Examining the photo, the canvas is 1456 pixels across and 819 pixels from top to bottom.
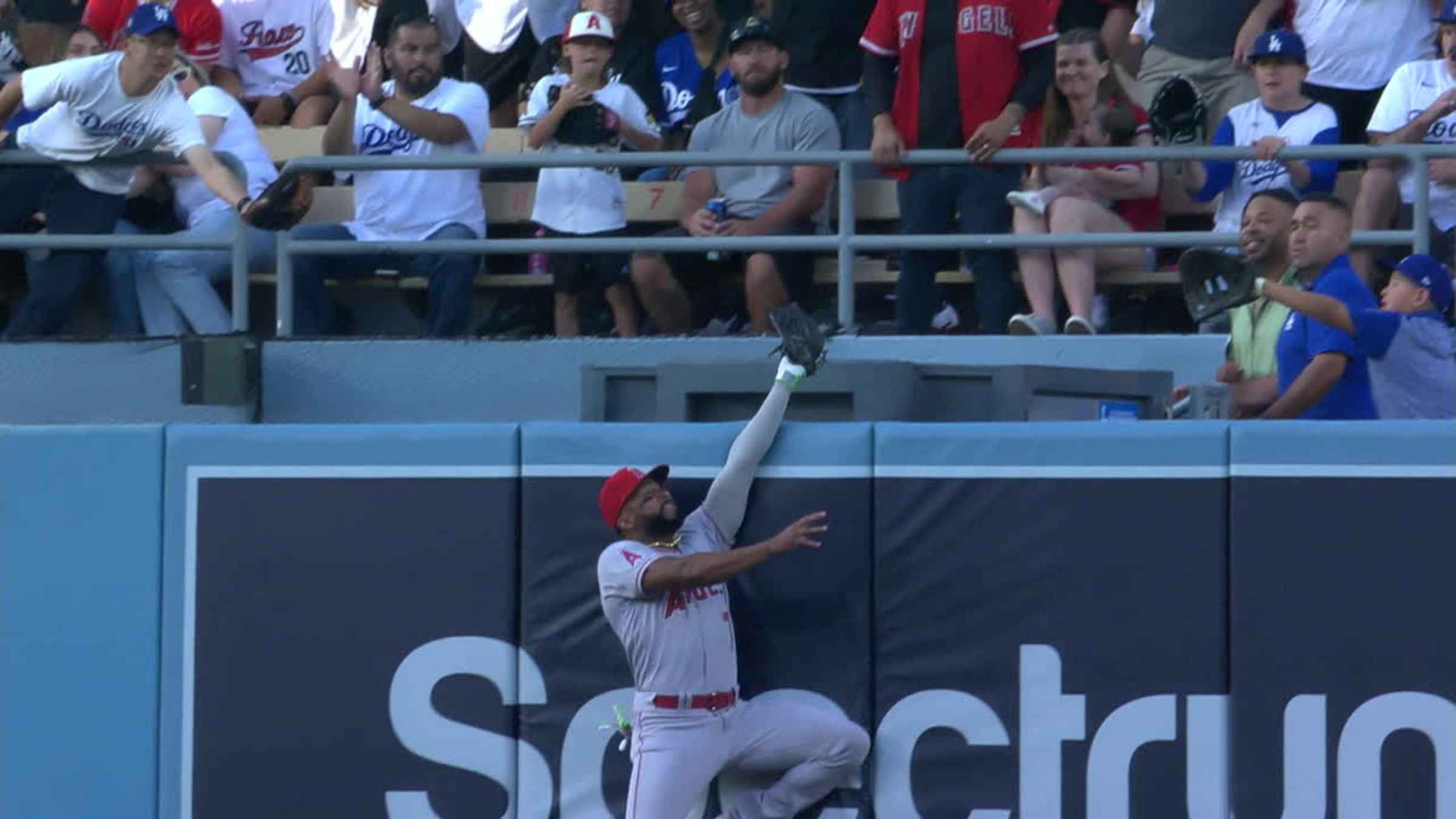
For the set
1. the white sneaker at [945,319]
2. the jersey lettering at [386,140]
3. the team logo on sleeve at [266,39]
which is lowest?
the white sneaker at [945,319]

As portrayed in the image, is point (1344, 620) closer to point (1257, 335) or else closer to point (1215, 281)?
point (1257, 335)

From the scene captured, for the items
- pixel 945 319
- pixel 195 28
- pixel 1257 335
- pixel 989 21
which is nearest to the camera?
pixel 1257 335

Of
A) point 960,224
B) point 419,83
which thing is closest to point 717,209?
point 960,224

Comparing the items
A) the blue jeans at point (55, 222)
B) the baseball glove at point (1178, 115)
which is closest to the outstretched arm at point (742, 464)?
the baseball glove at point (1178, 115)

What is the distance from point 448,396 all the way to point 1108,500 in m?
3.58

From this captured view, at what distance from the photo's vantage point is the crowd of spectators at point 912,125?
10.8 m

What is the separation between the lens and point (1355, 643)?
888cm

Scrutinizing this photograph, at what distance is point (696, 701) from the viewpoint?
8.94 metres

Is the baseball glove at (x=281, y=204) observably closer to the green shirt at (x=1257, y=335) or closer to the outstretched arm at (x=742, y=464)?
the outstretched arm at (x=742, y=464)

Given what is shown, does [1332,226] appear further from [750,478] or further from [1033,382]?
[750,478]

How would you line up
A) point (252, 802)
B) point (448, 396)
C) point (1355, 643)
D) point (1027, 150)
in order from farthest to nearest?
point (448, 396) → point (1027, 150) → point (252, 802) → point (1355, 643)

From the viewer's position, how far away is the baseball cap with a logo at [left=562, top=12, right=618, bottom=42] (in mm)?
11492

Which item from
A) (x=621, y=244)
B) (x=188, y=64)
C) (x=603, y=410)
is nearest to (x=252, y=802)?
(x=603, y=410)

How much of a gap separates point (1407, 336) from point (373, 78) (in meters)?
5.05
